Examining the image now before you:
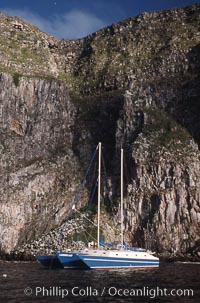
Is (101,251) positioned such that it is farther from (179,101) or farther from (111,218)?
(179,101)

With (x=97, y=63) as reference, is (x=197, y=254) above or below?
below

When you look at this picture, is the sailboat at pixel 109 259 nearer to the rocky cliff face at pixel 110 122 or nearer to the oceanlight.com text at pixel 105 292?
the oceanlight.com text at pixel 105 292

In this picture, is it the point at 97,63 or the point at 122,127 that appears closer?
the point at 122,127

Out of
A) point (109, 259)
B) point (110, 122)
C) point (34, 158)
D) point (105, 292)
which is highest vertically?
point (110, 122)

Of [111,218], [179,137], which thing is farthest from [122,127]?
[111,218]

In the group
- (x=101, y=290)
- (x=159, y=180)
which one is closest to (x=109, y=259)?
(x=101, y=290)

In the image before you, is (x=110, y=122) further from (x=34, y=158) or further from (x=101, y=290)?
(x=101, y=290)
